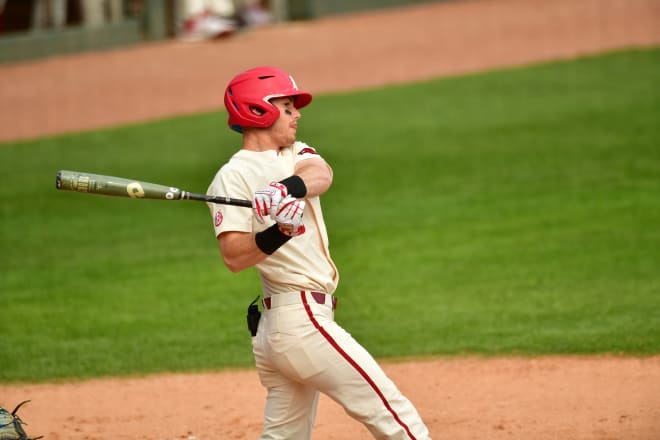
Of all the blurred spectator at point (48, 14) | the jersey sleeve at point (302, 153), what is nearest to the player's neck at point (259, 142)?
the jersey sleeve at point (302, 153)

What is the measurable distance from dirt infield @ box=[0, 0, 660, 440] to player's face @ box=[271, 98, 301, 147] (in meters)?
2.04

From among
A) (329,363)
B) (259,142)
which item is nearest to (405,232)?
(259,142)

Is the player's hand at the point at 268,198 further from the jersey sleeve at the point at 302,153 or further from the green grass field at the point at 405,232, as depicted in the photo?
the green grass field at the point at 405,232

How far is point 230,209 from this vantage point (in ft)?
14.3

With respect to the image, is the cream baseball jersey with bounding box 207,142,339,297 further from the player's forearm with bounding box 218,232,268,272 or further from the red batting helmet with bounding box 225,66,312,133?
the red batting helmet with bounding box 225,66,312,133

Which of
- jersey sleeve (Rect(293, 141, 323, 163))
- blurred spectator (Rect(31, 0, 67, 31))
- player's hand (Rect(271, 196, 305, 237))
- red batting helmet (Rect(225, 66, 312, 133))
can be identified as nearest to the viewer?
player's hand (Rect(271, 196, 305, 237))

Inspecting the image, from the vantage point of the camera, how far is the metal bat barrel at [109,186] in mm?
4516

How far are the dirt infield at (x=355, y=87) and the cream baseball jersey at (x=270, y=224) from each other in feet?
5.65

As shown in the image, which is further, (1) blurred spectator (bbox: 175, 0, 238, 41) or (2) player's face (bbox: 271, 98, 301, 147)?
(1) blurred spectator (bbox: 175, 0, 238, 41)

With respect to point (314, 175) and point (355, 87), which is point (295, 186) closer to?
point (314, 175)

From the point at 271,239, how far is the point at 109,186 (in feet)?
2.73

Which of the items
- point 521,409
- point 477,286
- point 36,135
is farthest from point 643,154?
point 36,135

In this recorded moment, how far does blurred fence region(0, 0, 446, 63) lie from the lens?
1956 cm

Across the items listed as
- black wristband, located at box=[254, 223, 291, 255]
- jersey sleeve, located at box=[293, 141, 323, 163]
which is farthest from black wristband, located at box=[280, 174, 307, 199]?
jersey sleeve, located at box=[293, 141, 323, 163]
